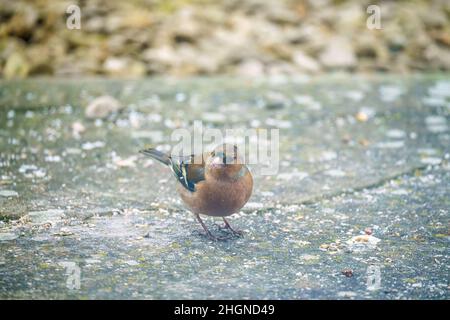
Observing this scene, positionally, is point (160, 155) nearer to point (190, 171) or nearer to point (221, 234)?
point (190, 171)

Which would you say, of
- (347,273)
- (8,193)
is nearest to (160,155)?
(8,193)

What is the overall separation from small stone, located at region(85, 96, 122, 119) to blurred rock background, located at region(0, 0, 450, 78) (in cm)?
130

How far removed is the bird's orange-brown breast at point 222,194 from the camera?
10.3 feet

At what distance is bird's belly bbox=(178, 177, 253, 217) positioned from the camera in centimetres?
313

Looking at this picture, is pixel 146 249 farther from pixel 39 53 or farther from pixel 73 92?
pixel 39 53

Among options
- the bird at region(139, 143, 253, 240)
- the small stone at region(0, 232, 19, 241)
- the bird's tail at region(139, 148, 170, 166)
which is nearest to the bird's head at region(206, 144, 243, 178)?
the bird at region(139, 143, 253, 240)

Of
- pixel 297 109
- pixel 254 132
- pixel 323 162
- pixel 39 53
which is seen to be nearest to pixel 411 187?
pixel 323 162

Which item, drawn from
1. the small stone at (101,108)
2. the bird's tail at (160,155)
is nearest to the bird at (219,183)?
the bird's tail at (160,155)

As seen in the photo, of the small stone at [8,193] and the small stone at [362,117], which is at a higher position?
the small stone at [362,117]

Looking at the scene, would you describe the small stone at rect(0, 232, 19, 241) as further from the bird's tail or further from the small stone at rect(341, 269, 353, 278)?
the small stone at rect(341, 269, 353, 278)

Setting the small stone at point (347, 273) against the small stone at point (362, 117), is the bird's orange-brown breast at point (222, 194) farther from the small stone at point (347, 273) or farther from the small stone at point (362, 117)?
the small stone at point (362, 117)

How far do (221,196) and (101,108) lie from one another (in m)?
2.75

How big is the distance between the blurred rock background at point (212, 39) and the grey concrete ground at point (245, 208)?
509 millimetres

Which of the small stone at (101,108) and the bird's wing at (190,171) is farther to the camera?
the small stone at (101,108)
